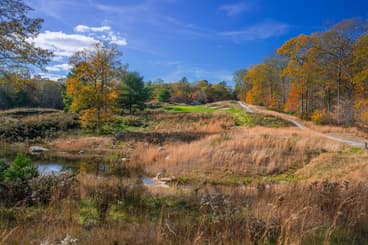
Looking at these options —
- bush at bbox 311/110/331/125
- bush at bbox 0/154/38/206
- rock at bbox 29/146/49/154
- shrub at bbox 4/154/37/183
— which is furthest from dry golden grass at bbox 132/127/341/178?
bush at bbox 311/110/331/125

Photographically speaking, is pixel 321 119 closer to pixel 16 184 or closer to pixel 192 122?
pixel 192 122

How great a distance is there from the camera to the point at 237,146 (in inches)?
532

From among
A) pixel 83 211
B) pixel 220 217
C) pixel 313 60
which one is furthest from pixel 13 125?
pixel 313 60

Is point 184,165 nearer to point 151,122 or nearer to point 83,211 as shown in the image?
point 83,211

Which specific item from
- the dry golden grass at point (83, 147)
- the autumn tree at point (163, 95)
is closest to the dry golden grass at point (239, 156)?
the dry golden grass at point (83, 147)

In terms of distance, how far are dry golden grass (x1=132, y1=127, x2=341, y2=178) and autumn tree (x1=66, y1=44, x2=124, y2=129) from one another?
9505 mm

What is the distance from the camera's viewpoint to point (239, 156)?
1212 cm

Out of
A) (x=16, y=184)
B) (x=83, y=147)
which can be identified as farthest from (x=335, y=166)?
(x=83, y=147)

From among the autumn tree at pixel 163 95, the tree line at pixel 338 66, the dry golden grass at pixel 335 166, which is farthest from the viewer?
the autumn tree at pixel 163 95

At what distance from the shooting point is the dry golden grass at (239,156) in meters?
11.3

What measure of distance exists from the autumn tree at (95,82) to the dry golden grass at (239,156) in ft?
31.2

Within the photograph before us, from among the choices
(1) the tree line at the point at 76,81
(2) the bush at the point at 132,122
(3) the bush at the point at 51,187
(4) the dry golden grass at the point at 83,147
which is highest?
(1) the tree line at the point at 76,81

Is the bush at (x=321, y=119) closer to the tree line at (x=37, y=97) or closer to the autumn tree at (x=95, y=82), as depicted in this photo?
the autumn tree at (x=95, y=82)

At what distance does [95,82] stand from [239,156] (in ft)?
51.7
